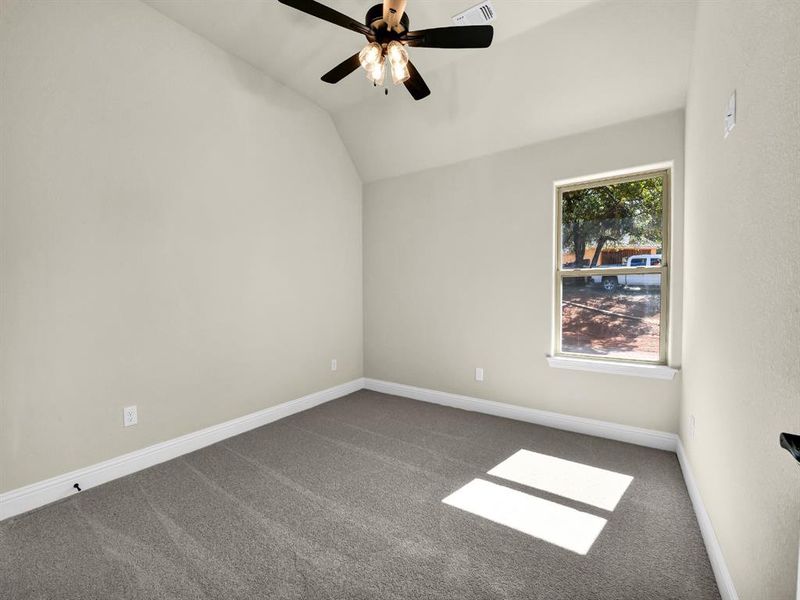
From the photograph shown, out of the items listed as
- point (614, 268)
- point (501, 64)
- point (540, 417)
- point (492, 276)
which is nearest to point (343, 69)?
point (501, 64)

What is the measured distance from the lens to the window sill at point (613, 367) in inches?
111

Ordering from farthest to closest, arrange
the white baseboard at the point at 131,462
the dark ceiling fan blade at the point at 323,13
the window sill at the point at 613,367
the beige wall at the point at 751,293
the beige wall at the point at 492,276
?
the beige wall at the point at 492,276
the window sill at the point at 613,367
the white baseboard at the point at 131,462
the dark ceiling fan blade at the point at 323,13
the beige wall at the point at 751,293

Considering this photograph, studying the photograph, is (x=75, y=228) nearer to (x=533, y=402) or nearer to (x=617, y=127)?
(x=533, y=402)

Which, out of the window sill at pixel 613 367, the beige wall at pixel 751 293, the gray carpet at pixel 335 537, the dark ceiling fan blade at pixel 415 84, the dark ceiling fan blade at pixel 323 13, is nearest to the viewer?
the beige wall at pixel 751 293

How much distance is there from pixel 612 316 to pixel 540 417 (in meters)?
1.06

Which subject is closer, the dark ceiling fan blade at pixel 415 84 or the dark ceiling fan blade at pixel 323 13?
the dark ceiling fan blade at pixel 323 13

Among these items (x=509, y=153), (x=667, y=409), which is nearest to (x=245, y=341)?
(x=509, y=153)

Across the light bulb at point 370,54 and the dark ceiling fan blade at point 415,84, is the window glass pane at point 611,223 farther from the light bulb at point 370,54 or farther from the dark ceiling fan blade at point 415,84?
the light bulb at point 370,54

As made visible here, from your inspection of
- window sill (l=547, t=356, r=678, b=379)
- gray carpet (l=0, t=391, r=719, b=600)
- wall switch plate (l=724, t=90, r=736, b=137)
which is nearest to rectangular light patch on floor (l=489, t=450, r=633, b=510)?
gray carpet (l=0, t=391, r=719, b=600)

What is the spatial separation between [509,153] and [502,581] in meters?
3.19

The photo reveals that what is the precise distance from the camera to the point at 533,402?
3.41m

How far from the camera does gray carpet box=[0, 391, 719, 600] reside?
1.53 m

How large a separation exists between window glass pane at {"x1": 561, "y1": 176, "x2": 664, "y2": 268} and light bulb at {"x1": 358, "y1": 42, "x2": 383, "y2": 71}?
79.0 inches

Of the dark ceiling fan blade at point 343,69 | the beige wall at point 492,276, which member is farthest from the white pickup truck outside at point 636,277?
the dark ceiling fan blade at point 343,69
